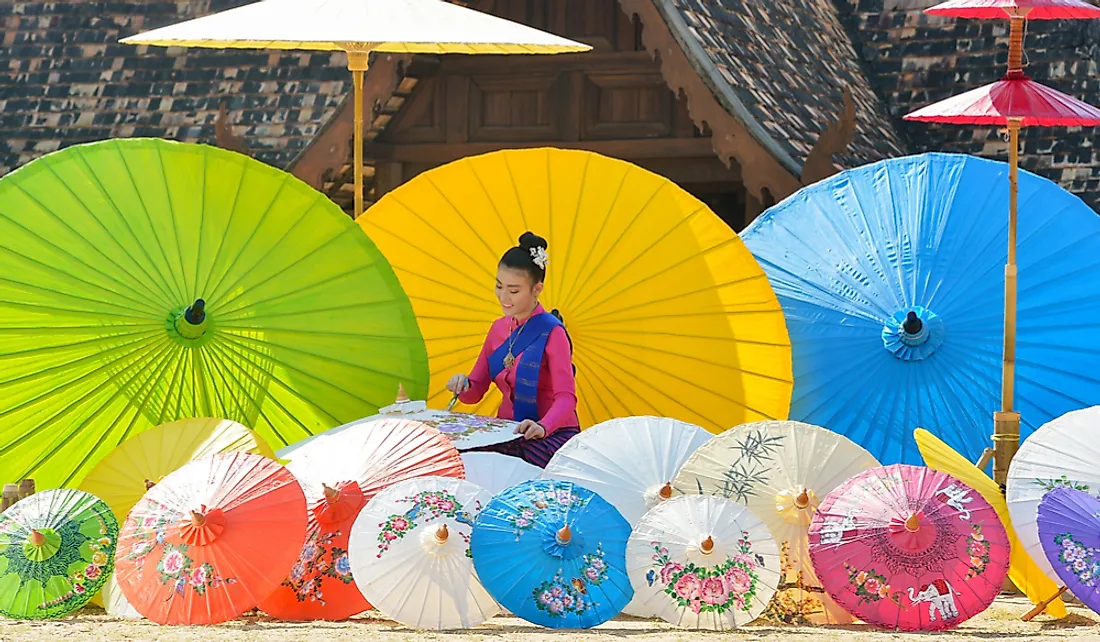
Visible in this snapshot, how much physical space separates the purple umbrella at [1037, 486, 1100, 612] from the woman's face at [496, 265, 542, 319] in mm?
1836

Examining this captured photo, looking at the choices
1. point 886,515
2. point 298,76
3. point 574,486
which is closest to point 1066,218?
point 886,515

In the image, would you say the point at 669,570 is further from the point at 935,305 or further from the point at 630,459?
the point at 935,305

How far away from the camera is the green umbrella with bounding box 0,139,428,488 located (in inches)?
240

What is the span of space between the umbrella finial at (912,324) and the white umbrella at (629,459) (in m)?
1.21

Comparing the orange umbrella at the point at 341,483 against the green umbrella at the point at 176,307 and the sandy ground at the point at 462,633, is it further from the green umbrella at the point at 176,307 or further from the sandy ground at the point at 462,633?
the green umbrella at the point at 176,307

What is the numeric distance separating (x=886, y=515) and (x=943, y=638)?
0.38m

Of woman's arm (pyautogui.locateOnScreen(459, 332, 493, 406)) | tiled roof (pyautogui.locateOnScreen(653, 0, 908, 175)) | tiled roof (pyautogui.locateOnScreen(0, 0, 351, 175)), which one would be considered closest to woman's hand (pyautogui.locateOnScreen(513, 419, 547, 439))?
woman's arm (pyautogui.locateOnScreen(459, 332, 493, 406))

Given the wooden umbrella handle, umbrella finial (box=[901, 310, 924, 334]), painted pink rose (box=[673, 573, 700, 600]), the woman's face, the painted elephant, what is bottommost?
the wooden umbrella handle

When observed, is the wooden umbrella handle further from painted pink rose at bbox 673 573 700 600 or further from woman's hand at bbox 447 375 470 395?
woman's hand at bbox 447 375 470 395

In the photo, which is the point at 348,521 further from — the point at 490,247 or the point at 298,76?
the point at 298,76

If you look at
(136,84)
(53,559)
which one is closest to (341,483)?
(53,559)

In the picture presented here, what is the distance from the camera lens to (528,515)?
506 cm

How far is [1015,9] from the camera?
6074 millimetres

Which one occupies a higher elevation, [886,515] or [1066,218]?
[1066,218]
